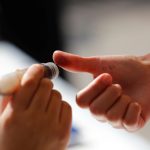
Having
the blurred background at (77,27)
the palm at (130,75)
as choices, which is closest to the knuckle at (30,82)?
the palm at (130,75)

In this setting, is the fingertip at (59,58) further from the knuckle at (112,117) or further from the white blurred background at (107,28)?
the white blurred background at (107,28)

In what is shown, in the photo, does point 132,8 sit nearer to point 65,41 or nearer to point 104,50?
point 104,50

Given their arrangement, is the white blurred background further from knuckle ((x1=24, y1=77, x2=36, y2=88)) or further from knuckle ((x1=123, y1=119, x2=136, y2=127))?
knuckle ((x1=24, y1=77, x2=36, y2=88))

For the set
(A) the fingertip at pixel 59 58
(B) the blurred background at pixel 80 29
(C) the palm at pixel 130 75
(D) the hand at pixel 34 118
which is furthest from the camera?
(B) the blurred background at pixel 80 29

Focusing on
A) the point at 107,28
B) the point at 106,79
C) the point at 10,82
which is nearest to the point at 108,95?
the point at 106,79

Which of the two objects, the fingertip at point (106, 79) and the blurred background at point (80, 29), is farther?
the blurred background at point (80, 29)

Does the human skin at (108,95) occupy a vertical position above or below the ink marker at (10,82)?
below

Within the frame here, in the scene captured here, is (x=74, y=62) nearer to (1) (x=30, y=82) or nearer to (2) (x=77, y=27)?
(1) (x=30, y=82)
